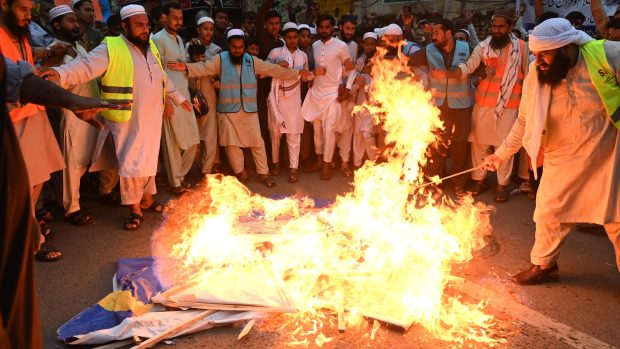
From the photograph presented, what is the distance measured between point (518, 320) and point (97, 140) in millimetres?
5039

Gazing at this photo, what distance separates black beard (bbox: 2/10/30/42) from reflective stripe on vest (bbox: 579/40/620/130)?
521 cm

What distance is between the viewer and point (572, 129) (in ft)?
14.9

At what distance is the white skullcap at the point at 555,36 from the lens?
4.36 meters

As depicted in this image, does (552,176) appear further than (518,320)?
Yes

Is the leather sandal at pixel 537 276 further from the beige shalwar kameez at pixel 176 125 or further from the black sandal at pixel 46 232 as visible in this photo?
the black sandal at pixel 46 232

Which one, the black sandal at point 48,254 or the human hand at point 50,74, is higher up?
the human hand at point 50,74

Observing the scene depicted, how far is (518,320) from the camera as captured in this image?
426 cm

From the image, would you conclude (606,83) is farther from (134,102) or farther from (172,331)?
(134,102)

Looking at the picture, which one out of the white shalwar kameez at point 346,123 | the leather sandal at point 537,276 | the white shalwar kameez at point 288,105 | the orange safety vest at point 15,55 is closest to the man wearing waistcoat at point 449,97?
the white shalwar kameez at point 346,123

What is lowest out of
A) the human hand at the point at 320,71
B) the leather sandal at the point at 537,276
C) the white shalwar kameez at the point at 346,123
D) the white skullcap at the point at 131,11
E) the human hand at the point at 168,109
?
the leather sandal at the point at 537,276

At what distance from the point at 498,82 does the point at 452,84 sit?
0.64 metres

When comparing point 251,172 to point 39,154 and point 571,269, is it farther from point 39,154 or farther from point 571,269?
point 571,269

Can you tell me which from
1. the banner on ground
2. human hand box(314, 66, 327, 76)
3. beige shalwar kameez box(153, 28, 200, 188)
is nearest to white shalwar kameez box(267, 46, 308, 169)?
human hand box(314, 66, 327, 76)

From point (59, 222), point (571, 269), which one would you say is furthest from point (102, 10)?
point (571, 269)
